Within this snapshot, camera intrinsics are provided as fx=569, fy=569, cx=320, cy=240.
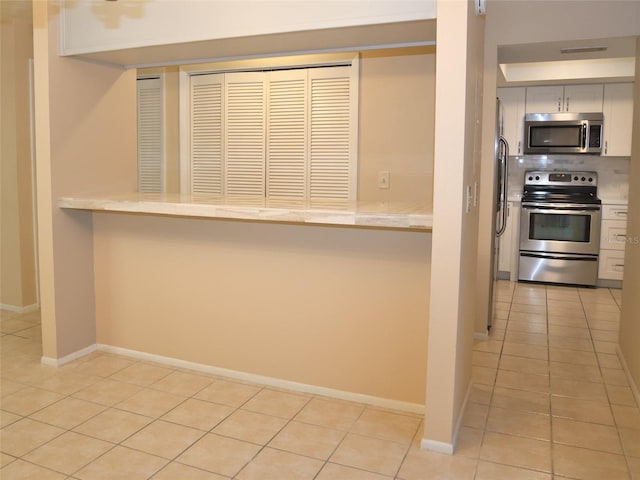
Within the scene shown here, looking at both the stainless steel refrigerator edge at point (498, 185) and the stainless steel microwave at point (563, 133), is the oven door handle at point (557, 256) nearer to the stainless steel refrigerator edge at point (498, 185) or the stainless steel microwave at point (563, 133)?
the stainless steel microwave at point (563, 133)

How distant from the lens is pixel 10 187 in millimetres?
4352

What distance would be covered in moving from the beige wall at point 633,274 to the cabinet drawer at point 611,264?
8.16 ft

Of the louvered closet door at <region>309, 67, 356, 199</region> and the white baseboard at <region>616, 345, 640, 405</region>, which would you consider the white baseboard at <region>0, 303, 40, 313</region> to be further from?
the white baseboard at <region>616, 345, 640, 405</region>

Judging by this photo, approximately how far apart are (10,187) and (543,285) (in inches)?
202

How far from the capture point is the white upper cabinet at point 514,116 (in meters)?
6.10

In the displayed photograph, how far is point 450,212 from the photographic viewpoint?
2287 millimetres

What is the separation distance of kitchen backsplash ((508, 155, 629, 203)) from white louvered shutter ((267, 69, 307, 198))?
272 cm

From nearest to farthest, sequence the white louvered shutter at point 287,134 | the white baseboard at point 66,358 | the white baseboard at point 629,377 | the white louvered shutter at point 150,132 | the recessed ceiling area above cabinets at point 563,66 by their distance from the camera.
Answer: the white baseboard at point 629,377 → the white baseboard at point 66,358 → the recessed ceiling area above cabinets at point 563,66 → the white louvered shutter at point 287,134 → the white louvered shutter at point 150,132

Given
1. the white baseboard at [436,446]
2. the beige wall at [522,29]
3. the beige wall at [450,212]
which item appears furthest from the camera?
the beige wall at [522,29]

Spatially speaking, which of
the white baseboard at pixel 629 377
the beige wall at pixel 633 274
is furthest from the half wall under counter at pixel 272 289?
the beige wall at pixel 633 274

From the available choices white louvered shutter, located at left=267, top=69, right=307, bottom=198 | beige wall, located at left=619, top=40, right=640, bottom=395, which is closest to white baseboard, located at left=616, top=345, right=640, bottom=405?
beige wall, located at left=619, top=40, right=640, bottom=395

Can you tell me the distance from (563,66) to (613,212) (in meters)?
1.58

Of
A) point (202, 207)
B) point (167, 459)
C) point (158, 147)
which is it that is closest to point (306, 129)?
point (158, 147)

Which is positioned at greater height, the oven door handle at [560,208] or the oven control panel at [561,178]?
the oven control panel at [561,178]
